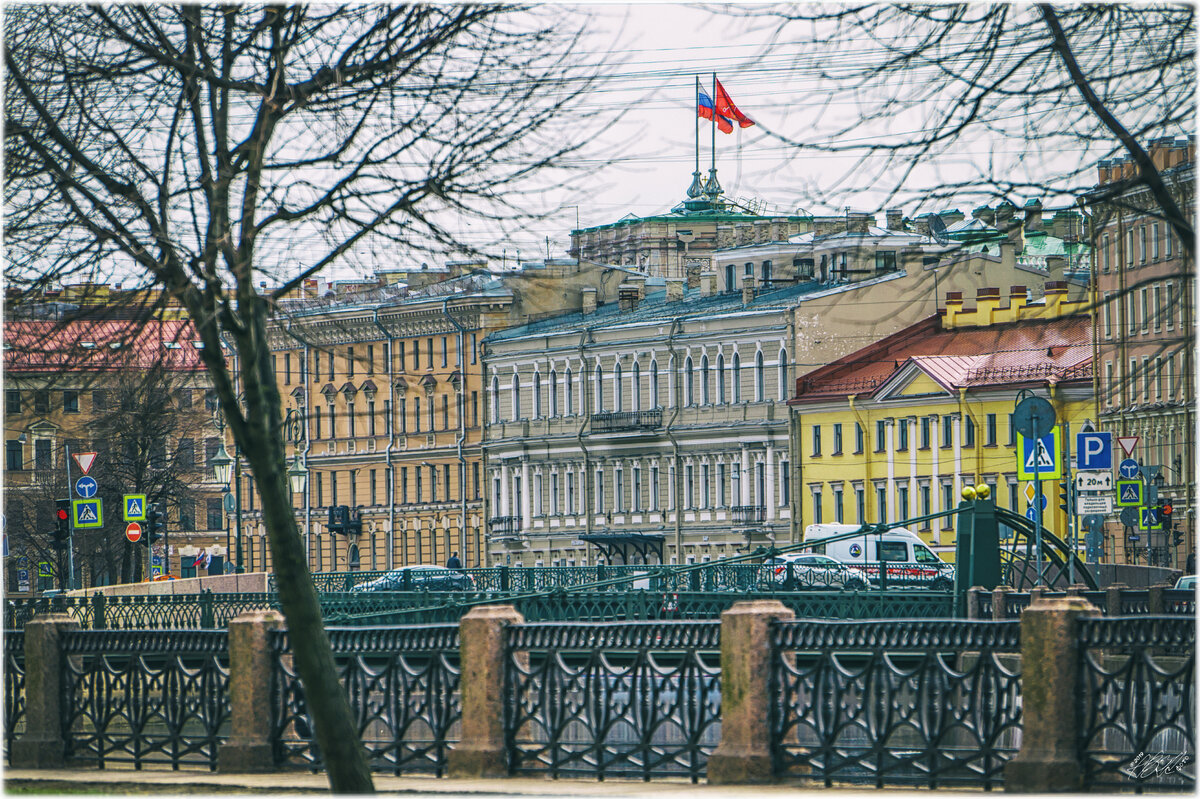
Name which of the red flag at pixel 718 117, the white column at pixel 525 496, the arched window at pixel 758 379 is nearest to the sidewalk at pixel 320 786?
the red flag at pixel 718 117

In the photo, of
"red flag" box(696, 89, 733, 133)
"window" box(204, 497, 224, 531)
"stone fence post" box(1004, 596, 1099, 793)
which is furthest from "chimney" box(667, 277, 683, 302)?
"stone fence post" box(1004, 596, 1099, 793)

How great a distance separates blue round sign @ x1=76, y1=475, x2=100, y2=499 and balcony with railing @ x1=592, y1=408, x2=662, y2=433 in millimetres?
50948

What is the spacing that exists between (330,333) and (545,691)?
347 cm

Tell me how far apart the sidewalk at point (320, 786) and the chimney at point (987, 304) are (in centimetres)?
6870

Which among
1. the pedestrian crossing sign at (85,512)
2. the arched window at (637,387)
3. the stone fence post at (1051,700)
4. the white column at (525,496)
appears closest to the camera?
the stone fence post at (1051,700)

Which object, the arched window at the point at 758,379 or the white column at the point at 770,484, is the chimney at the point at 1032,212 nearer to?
the white column at the point at 770,484

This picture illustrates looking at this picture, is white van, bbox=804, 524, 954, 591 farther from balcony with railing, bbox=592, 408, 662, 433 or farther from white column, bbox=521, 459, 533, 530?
white column, bbox=521, 459, 533, 530

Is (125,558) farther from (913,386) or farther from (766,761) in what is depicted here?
(766,761)

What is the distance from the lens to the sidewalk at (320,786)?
1695 centimetres

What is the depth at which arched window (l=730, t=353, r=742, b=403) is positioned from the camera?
9238 cm

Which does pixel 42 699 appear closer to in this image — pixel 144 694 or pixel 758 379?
pixel 144 694

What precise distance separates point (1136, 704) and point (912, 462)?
7089cm

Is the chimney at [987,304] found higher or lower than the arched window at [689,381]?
higher

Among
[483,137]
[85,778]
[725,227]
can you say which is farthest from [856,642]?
[725,227]
